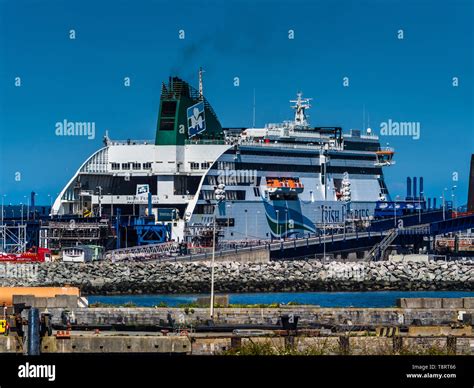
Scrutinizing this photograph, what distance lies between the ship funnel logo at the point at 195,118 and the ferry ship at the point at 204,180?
0.06 m

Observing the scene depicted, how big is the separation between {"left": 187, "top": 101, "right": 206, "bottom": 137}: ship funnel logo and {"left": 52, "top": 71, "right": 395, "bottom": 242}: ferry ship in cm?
A: 6

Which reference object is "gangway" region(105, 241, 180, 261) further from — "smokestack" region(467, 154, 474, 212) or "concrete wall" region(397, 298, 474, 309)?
"smokestack" region(467, 154, 474, 212)

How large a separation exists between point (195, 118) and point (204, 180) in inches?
232

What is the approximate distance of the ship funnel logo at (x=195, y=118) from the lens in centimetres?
8906

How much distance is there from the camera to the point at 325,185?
316 feet

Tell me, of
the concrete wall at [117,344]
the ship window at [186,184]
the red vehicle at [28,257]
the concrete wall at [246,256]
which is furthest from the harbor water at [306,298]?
the concrete wall at [117,344]

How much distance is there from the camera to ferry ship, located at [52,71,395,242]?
280 ft

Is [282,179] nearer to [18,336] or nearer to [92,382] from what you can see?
[18,336]

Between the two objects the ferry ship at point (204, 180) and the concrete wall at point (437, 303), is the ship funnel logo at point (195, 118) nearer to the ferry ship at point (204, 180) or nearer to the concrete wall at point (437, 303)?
the ferry ship at point (204, 180)

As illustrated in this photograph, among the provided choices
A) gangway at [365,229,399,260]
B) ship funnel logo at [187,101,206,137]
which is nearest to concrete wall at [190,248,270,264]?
gangway at [365,229,399,260]

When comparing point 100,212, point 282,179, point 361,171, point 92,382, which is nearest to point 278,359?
point 92,382

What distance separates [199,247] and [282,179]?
13.9 m

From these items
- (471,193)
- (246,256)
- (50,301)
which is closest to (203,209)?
(246,256)

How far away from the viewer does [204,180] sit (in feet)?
280
